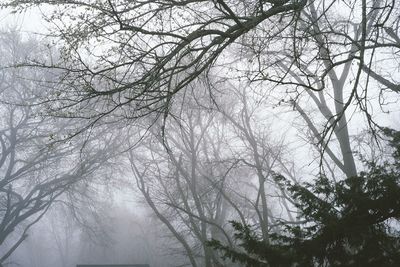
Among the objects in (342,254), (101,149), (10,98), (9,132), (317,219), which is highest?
(10,98)

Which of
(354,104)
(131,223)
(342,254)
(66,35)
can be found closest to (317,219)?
(342,254)

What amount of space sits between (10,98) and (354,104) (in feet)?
43.4

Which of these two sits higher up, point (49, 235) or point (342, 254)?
point (49, 235)

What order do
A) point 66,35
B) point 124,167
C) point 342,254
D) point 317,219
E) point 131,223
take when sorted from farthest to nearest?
point 131,223, point 124,167, point 66,35, point 317,219, point 342,254

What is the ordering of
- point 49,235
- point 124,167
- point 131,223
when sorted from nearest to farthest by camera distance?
point 124,167, point 131,223, point 49,235

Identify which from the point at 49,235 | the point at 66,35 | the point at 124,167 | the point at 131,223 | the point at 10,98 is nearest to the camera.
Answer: the point at 66,35

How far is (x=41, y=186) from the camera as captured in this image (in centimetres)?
1458

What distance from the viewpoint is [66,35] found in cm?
416

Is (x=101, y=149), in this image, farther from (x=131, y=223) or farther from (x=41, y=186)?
(x=131, y=223)

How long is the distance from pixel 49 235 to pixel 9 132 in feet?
126

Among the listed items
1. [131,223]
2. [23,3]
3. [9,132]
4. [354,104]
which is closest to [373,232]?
[354,104]

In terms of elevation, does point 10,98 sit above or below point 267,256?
above

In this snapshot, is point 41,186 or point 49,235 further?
point 49,235

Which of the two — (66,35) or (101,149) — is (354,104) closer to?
(66,35)
